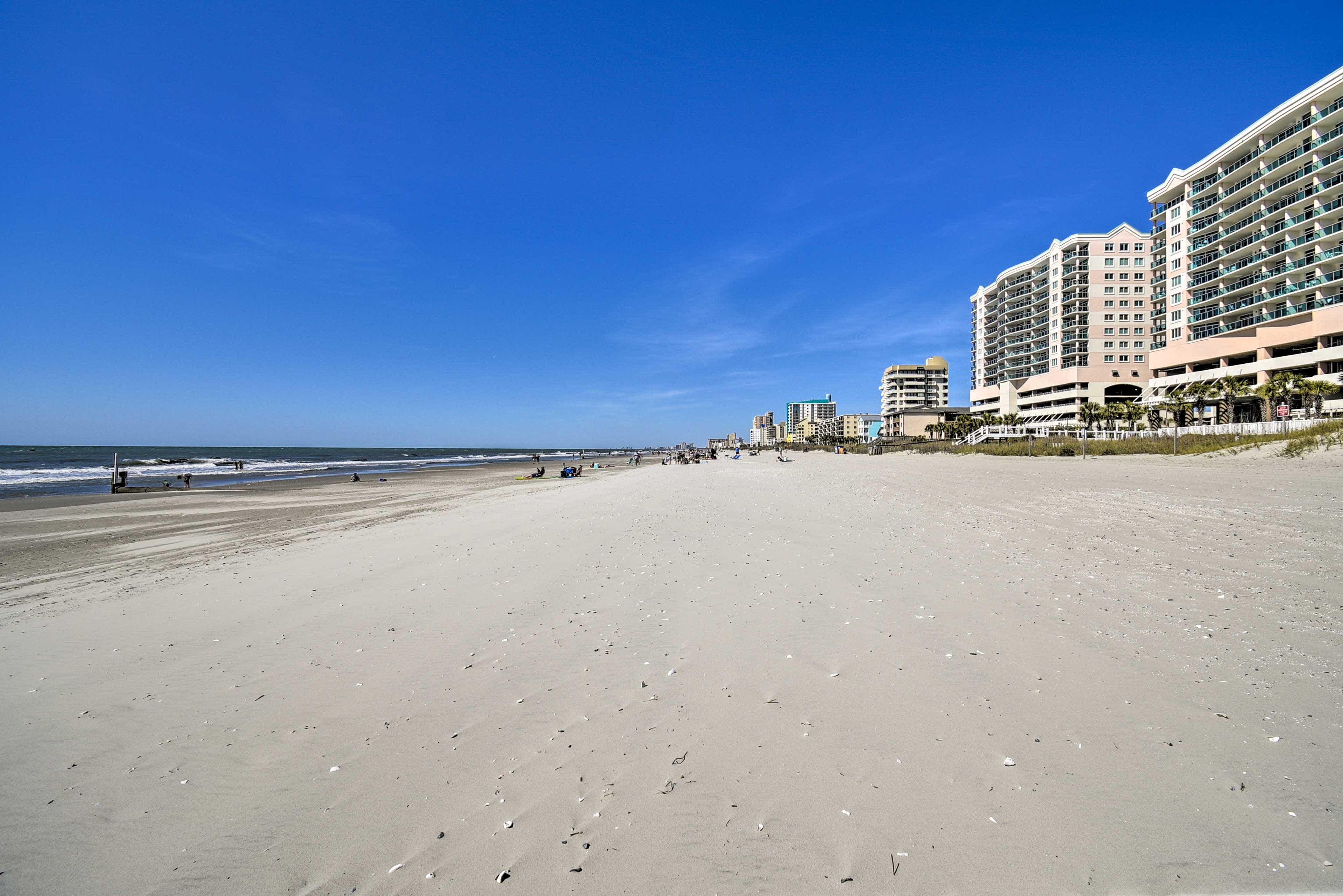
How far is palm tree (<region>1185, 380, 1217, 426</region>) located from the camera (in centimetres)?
4597

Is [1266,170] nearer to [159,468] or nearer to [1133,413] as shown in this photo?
[1133,413]

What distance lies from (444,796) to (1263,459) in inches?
1243

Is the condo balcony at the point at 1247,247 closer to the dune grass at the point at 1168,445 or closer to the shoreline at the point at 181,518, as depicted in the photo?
the dune grass at the point at 1168,445

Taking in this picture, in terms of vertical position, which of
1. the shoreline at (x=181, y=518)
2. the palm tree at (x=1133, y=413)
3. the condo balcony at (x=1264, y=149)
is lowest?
the shoreline at (x=181, y=518)

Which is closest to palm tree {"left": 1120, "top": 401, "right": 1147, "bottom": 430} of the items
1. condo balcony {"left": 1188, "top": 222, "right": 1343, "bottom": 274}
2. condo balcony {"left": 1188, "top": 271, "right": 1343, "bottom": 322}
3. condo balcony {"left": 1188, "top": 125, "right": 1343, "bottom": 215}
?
condo balcony {"left": 1188, "top": 271, "right": 1343, "bottom": 322}

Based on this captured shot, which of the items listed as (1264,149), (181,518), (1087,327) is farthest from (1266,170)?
(181,518)

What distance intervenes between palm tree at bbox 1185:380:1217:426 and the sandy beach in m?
53.0

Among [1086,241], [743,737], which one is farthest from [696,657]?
[1086,241]

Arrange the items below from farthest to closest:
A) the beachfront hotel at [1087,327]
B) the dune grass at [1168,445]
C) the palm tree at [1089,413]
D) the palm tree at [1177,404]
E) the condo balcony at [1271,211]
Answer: the beachfront hotel at [1087,327]
the palm tree at [1089,413]
the condo balcony at [1271,211]
the palm tree at [1177,404]
the dune grass at [1168,445]

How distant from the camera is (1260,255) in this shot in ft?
182

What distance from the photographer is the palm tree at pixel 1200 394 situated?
151 feet

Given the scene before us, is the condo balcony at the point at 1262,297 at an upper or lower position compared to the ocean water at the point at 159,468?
upper

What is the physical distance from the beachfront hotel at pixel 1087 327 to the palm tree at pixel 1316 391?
31.4 metres

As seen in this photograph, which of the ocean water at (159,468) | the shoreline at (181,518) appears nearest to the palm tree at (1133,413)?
the shoreline at (181,518)
